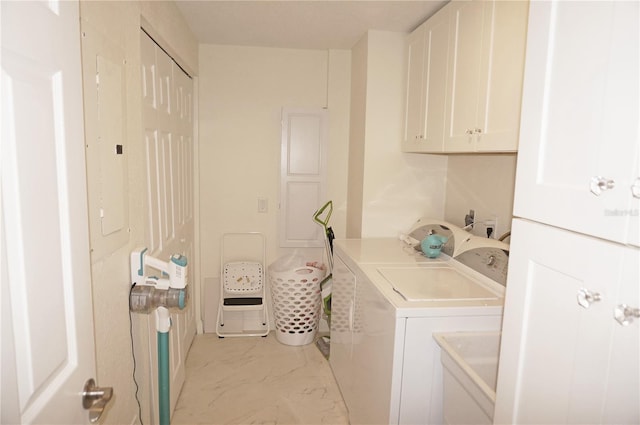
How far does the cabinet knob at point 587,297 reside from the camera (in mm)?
667

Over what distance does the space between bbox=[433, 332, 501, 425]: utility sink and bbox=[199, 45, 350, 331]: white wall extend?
1898 millimetres

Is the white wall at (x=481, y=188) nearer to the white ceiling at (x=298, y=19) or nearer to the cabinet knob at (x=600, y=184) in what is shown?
the white ceiling at (x=298, y=19)

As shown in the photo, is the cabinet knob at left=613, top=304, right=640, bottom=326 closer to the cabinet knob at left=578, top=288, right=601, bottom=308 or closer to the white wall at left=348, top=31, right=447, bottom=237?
the cabinet knob at left=578, top=288, right=601, bottom=308

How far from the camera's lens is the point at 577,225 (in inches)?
28.2

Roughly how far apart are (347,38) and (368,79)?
15.0 inches

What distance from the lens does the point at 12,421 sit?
62 cm

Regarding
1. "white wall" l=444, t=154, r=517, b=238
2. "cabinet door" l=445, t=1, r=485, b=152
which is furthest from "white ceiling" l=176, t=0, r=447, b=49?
"white wall" l=444, t=154, r=517, b=238

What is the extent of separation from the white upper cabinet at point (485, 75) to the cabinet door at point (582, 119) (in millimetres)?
740

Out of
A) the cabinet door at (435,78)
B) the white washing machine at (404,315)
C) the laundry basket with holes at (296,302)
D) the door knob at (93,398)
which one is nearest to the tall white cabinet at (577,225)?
the white washing machine at (404,315)

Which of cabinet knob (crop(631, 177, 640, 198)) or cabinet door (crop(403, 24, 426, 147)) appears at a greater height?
cabinet door (crop(403, 24, 426, 147))

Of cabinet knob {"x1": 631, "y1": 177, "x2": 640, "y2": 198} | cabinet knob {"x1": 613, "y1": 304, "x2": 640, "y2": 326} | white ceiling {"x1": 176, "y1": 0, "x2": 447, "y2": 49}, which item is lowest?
cabinet knob {"x1": 613, "y1": 304, "x2": 640, "y2": 326}

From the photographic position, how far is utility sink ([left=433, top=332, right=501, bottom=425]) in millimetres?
1211

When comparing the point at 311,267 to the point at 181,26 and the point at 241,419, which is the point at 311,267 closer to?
the point at 241,419

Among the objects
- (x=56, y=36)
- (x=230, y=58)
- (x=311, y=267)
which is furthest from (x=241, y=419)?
(x=230, y=58)
